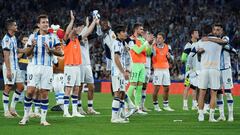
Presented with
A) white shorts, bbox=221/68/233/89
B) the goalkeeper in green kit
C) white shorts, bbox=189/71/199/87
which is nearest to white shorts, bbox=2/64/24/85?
the goalkeeper in green kit

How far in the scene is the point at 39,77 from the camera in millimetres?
16203

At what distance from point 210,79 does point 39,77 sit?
4.61 meters

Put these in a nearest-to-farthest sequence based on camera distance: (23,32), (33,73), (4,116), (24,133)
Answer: (24,133), (33,73), (4,116), (23,32)

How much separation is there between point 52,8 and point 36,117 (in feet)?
114

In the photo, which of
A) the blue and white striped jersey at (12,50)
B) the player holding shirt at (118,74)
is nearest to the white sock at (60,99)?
the blue and white striped jersey at (12,50)

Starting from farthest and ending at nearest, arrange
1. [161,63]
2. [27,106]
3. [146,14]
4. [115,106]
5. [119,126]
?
[146,14], [161,63], [115,106], [27,106], [119,126]

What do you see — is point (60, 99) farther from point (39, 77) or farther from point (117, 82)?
point (39, 77)

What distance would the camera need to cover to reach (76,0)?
173 ft

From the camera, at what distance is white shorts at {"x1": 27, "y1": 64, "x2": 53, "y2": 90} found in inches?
636

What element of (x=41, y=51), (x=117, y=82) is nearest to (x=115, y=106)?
(x=117, y=82)

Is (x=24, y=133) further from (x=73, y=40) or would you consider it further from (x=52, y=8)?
(x=52, y=8)

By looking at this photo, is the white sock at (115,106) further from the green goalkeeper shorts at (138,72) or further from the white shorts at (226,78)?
the green goalkeeper shorts at (138,72)

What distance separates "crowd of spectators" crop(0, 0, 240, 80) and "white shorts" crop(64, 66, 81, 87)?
76.3 feet

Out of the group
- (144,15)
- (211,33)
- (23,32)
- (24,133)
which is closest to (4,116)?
(24,133)
